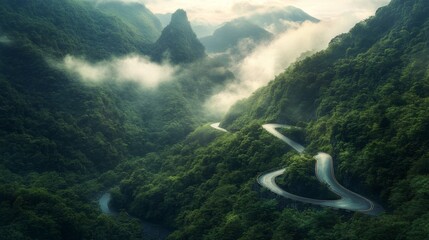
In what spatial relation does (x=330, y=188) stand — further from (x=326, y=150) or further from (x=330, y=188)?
(x=326, y=150)

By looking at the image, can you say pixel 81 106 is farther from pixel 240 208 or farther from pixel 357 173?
pixel 357 173

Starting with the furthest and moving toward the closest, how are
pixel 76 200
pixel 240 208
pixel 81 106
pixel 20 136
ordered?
pixel 81 106
pixel 20 136
pixel 76 200
pixel 240 208

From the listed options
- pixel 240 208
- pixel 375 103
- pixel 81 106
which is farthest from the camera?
pixel 81 106

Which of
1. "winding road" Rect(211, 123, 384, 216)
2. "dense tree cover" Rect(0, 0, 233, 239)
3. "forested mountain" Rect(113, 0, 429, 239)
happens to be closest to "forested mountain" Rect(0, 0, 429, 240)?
"forested mountain" Rect(113, 0, 429, 239)

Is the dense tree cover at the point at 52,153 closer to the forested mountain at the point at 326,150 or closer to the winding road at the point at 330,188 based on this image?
the forested mountain at the point at 326,150

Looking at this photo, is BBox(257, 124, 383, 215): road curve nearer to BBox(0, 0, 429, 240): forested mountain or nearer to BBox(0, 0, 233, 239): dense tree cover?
BBox(0, 0, 429, 240): forested mountain

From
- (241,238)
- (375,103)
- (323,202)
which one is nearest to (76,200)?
(241,238)
